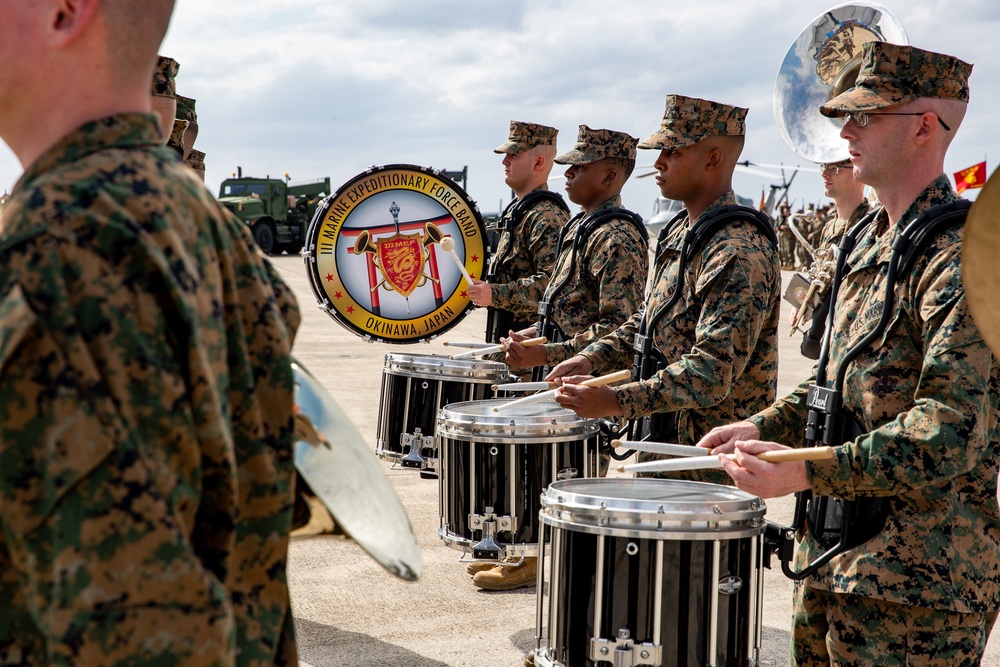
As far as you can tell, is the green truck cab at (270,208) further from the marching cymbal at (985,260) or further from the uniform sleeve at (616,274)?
the marching cymbal at (985,260)

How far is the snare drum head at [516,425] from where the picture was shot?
4582 millimetres

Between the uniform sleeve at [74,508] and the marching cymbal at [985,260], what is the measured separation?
116 centimetres

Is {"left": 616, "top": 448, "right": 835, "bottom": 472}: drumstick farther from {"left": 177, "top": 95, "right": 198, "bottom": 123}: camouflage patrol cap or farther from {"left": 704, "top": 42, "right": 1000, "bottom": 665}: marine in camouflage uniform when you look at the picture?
{"left": 177, "top": 95, "right": 198, "bottom": 123}: camouflage patrol cap

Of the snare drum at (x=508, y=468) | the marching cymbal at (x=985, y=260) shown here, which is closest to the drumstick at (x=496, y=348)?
the snare drum at (x=508, y=468)

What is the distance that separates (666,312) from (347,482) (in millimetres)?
2625

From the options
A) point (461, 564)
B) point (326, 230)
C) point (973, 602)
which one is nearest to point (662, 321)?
point (973, 602)

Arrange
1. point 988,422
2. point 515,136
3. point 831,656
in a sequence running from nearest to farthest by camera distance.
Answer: point 988,422, point 831,656, point 515,136

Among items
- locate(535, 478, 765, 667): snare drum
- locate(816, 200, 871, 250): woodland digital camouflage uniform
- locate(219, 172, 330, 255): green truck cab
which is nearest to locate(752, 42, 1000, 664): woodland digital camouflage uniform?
locate(535, 478, 765, 667): snare drum

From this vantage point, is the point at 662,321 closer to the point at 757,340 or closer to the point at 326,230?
the point at 757,340

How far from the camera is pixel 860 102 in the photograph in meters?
2.83

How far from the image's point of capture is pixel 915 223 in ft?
8.70

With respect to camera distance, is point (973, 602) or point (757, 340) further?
point (757, 340)

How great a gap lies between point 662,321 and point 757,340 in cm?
41

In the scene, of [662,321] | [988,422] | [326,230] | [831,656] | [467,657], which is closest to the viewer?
[988,422]
